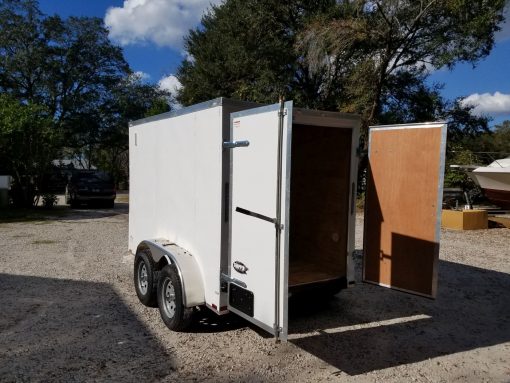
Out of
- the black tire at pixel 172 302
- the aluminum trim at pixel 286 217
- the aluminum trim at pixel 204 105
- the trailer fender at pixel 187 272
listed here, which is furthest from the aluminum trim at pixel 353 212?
the black tire at pixel 172 302

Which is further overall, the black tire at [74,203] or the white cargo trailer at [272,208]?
the black tire at [74,203]

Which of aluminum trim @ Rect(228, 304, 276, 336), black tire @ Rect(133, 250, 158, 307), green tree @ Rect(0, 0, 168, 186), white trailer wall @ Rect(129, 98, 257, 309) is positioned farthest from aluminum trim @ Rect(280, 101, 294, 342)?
green tree @ Rect(0, 0, 168, 186)

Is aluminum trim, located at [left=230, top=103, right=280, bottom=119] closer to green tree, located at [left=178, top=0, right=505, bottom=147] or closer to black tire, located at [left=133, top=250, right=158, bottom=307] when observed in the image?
black tire, located at [left=133, top=250, right=158, bottom=307]

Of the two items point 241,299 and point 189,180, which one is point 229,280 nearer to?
point 241,299

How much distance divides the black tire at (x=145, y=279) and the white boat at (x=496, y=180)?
1098 centimetres

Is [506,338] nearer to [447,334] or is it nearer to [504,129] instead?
[447,334]

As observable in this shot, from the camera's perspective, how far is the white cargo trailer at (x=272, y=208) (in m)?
3.51

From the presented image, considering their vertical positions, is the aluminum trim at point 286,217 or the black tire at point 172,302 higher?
the aluminum trim at point 286,217

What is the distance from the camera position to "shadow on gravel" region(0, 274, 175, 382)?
12.1ft

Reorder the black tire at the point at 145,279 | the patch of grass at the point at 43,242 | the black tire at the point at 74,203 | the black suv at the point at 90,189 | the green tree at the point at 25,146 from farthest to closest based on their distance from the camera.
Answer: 1. the black tire at the point at 74,203
2. the black suv at the point at 90,189
3. the green tree at the point at 25,146
4. the patch of grass at the point at 43,242
5. the black tire at the point at 145,279

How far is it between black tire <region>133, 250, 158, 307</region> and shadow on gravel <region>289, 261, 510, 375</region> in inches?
65.2

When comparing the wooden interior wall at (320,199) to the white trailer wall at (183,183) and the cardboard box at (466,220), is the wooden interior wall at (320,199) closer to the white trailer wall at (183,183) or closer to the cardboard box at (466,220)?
the white trailer wall at (183,183)

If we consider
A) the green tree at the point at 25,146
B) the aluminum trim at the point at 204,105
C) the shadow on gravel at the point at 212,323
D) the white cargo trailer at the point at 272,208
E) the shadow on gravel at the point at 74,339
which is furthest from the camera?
the green tree at the point at 25,146

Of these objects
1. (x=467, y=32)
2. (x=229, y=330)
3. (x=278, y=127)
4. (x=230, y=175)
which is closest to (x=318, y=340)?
(x=229, y=330)
